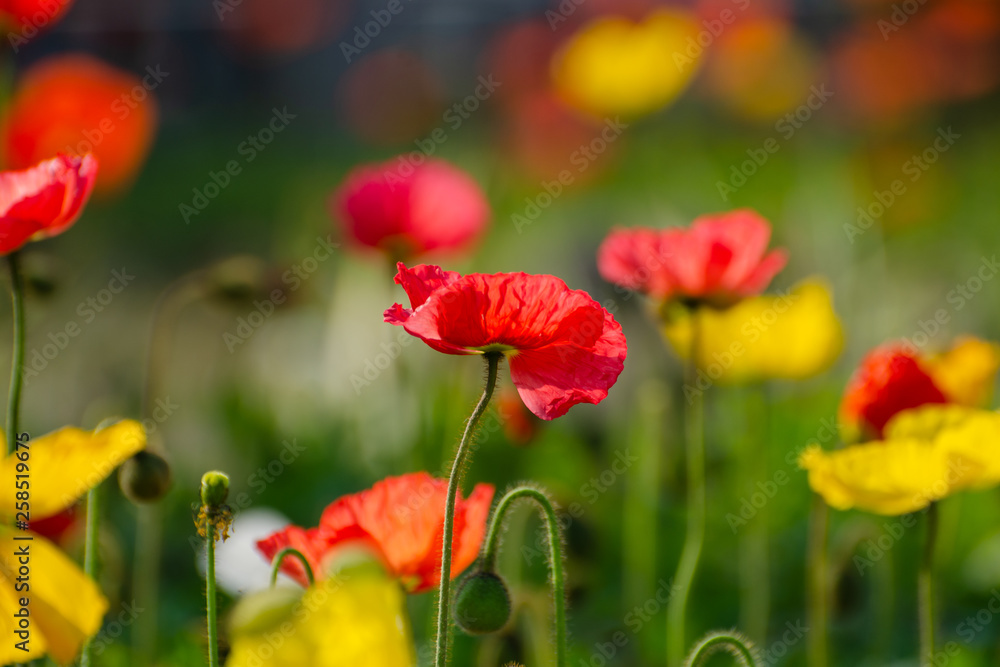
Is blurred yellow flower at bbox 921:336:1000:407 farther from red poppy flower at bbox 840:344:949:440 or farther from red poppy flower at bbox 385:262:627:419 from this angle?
red poppy flower at bbox 385:262:627:419

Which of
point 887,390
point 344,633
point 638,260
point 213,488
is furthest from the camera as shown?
point 638,260

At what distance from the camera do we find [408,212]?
3.66 ft

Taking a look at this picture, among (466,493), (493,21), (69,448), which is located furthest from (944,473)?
(493,21)

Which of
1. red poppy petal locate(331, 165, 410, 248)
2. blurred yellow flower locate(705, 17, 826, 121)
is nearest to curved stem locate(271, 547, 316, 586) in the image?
red poppy petal locate(331, 165, 410, 248)

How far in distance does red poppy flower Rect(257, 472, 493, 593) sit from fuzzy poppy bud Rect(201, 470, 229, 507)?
0.06 meters

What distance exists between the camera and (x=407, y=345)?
1718 millimetres

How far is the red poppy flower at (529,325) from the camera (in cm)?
50

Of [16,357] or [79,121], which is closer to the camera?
[16,357]

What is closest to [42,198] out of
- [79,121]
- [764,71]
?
[79,121]

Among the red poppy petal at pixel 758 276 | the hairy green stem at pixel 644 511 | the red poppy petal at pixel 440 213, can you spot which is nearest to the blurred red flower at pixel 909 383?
the red poppy petal at pixel 758 276

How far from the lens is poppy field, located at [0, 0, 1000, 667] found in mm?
528

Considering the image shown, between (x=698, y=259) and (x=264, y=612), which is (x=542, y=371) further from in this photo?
(x=698, y=259)

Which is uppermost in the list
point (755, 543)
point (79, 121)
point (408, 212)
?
point (79, 121)

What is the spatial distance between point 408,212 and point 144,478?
1.82 feet
